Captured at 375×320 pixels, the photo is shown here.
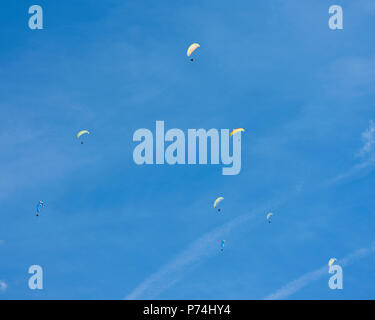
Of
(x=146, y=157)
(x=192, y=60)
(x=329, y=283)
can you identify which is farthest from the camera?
(x=192, y=60)

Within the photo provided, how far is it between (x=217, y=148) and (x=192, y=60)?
900cm
